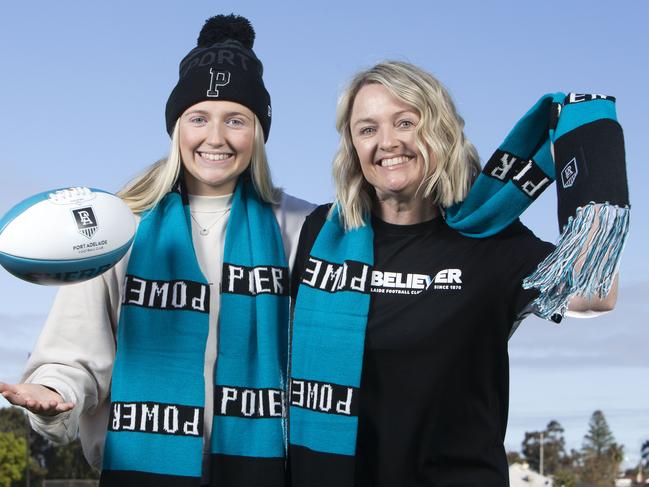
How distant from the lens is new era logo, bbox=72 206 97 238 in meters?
4.50

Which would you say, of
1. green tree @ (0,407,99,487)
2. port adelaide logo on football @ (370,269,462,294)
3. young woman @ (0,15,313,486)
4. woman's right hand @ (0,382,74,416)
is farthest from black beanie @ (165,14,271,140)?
green tree @ (0,407,99,487)

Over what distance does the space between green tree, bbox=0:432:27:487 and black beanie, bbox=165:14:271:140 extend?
4786cm

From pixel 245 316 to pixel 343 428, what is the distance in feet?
2.26

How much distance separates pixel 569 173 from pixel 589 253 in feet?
1.19

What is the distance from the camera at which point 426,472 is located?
459 centimetres

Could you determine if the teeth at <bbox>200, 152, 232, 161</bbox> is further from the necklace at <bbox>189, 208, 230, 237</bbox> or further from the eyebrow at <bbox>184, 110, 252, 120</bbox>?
the necklace at <bbox>189, 208, 230, 237</bbox>

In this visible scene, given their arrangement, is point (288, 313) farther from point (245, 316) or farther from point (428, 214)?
point (428, 214)

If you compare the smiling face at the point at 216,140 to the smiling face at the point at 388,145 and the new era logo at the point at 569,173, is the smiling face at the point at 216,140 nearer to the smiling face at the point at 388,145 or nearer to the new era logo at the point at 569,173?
the smiling face at the point at 388,145

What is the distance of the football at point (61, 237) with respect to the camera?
4.47 metres

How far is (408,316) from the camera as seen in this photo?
474 cm

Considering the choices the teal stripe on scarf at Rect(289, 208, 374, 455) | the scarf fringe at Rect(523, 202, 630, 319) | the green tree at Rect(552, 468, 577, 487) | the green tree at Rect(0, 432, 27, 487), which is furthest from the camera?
the green tree at Rect(552, 468, 577, 487)

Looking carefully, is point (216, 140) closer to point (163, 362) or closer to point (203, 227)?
point (203, 227)

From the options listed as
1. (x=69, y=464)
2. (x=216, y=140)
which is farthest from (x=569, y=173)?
(x=69, y=464)

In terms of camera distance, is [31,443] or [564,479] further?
[564,479]
